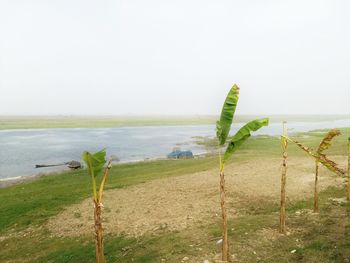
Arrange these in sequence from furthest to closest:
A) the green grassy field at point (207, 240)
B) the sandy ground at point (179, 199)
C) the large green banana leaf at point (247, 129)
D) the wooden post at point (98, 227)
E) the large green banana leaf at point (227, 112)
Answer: the sandy ground at point (179, 199)
the green grassy field at point (207, 240)
the large green banana leaf at point (227, 112)
the large green banana leaf at point (247, 129)
the wooden post at point (98, 227)

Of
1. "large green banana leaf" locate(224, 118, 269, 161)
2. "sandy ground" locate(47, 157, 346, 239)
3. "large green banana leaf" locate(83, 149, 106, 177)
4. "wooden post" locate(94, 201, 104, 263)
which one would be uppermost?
"large green banana leaf" locate(224, 118, 269, 161)

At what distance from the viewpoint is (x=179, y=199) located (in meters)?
18.5

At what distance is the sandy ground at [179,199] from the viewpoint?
1473 centimetres

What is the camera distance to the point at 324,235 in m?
11.1

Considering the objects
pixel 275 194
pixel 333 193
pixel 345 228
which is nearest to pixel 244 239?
pixel 345 228

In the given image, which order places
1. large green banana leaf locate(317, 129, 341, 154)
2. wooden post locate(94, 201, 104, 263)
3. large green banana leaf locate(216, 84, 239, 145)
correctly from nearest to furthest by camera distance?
wooden post locate(94, 201, 104, 263)
large green banana leaf locate(216, 84, 239, 145)
large green banana leaf locate(317, 129, 341, 154)

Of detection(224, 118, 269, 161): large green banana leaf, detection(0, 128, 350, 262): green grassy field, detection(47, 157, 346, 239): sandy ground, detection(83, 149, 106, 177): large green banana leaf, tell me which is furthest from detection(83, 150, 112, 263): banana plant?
detection(47, 157, 346, 239): sandy ground

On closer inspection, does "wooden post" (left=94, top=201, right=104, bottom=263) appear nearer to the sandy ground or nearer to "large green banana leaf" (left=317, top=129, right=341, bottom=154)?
the sandy ground

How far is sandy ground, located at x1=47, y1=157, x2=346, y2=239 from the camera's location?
14734mm

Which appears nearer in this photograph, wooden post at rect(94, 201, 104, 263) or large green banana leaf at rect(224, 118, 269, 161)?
wooden post at rect(94, 201, 104, 263)

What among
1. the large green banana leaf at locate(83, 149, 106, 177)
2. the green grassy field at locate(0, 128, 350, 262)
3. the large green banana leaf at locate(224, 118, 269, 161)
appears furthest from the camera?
the green grassy field at locate(0, 128, 350, 262)

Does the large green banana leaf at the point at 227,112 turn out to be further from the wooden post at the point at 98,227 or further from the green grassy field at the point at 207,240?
the green grassy field at the point at 207,240

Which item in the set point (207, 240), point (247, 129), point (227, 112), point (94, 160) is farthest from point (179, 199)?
point (94, 160)

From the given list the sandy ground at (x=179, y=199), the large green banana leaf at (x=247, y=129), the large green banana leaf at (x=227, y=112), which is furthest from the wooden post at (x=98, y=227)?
the sandy ground at (x=179, y=199)
